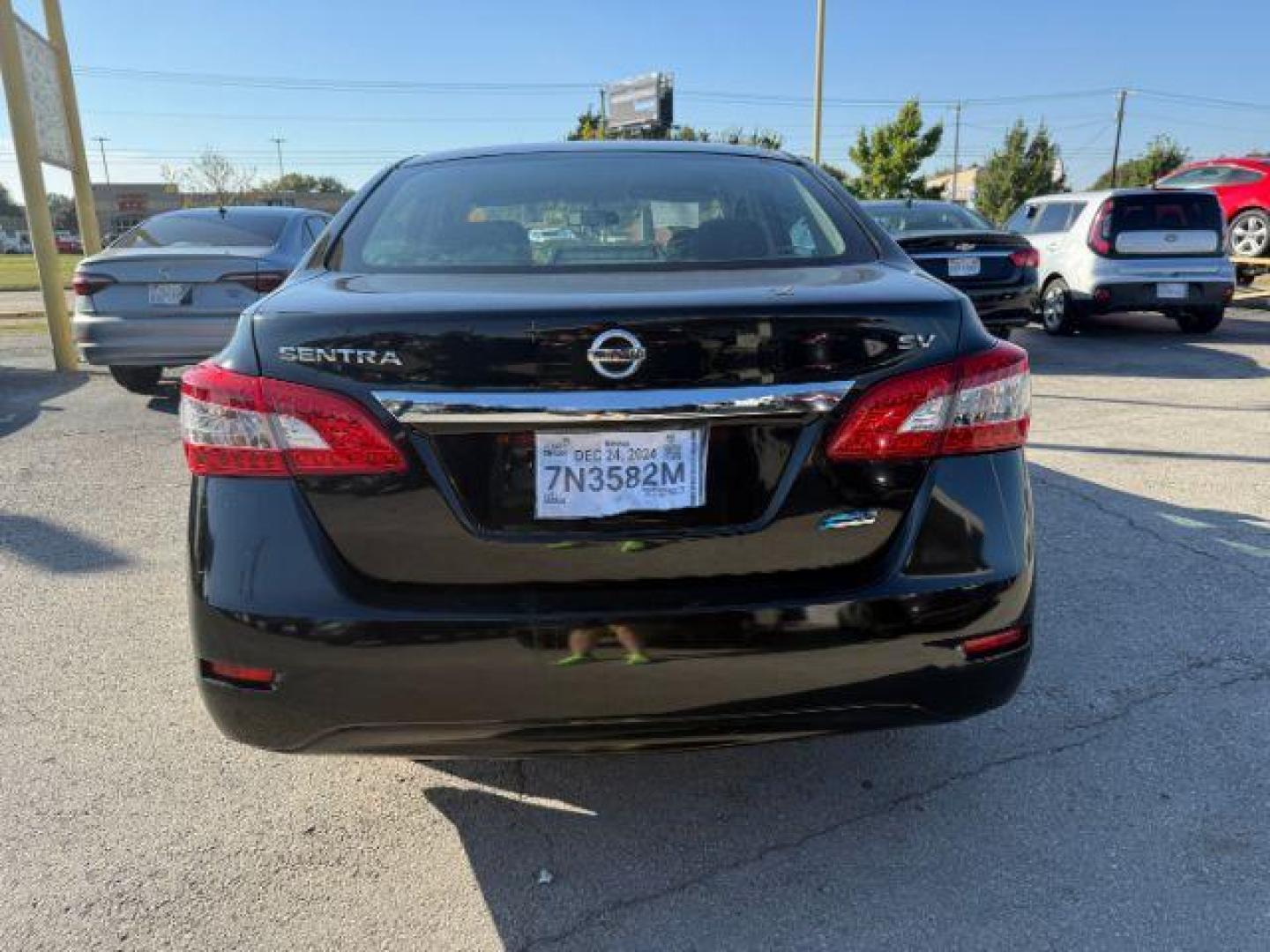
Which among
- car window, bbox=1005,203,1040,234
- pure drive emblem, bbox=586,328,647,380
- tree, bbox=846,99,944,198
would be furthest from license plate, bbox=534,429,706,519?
tree, bbox=846,99,944,198

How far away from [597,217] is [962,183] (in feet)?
287

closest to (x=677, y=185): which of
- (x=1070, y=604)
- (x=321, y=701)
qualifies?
(x=321, y=701)

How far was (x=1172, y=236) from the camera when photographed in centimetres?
1039

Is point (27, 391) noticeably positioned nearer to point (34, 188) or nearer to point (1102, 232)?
point (34, 188)

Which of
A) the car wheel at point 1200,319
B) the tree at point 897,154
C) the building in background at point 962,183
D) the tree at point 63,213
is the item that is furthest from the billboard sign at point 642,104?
the tree at point 63,213

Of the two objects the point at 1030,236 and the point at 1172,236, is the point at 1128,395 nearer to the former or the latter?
the point at 1172,236

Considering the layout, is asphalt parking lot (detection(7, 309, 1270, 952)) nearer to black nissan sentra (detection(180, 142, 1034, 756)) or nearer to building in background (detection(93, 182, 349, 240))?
black nissan sentra (detection(180, 142, 1034, 756))

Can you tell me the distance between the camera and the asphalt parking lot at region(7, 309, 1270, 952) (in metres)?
2.00

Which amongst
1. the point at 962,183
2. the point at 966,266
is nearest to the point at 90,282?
the point at 966,266

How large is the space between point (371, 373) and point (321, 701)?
63cm

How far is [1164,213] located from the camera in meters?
10.4

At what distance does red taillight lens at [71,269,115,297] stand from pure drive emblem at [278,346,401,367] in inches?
248

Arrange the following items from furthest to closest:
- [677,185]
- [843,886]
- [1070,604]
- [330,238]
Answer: [1070,604], [677,185], [330,238], [843,886]

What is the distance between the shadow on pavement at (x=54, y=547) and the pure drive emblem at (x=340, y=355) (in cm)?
286
